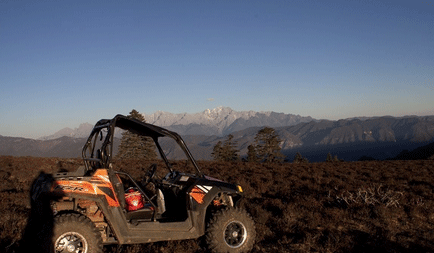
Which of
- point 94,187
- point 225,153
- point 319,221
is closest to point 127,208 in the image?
point 94,187

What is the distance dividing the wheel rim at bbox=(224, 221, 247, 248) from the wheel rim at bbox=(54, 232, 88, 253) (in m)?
2.68

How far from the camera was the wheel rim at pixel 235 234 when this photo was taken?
19.5 feet

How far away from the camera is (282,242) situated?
6.49 meters

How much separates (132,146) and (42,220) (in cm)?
4303

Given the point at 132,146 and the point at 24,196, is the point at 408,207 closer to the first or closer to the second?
the point at 24,196

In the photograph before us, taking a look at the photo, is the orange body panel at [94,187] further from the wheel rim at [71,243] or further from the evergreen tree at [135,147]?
the evergreen tree at [135,147]

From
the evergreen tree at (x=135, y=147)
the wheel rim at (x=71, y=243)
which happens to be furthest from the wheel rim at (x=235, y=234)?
the evergreen tree at (x=135, y=147)

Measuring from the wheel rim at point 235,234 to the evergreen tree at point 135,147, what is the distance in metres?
41.6

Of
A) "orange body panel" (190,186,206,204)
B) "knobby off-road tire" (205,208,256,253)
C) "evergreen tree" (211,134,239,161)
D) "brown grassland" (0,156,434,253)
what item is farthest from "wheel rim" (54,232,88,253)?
"evergreen tree" (211,134,239,161)

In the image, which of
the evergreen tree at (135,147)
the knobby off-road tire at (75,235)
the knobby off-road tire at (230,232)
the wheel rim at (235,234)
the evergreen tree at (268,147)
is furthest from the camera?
the evergreen tree at (268,147)

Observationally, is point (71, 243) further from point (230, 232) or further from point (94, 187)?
point (230, 232)

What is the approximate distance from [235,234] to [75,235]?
3.05m

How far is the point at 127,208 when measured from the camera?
5.89 metres

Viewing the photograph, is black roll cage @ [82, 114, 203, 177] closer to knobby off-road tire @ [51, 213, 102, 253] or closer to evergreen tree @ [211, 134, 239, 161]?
knobby off-road tire @ [51, 213, 102, 253]
